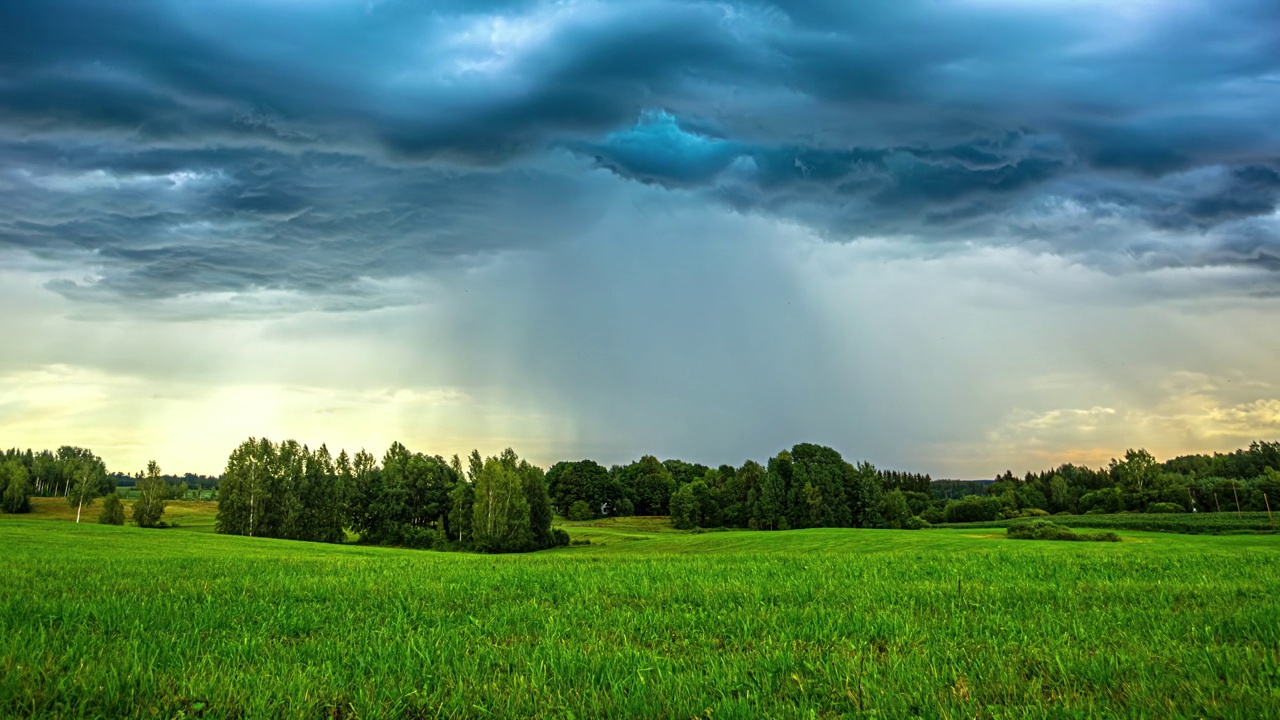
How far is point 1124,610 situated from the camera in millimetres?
9000

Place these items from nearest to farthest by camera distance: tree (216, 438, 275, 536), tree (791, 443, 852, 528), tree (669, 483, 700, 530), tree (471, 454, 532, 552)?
tree (471, 454, 532, 552) → tree (216, 438, 275, 536) → tree (791, 443, 852, 528) → tree (669, 483, 700, 530)

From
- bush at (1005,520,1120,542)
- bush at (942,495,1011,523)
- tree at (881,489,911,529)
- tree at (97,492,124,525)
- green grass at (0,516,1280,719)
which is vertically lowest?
bush at (942,495,1011,523)

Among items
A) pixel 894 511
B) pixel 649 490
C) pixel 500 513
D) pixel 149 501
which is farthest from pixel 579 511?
pixel 149 501

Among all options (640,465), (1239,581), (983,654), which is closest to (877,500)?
(640,465)

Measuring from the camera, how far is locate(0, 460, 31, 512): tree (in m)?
123

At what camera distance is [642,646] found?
23.4 ft

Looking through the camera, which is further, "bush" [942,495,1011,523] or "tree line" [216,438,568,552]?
"bush" [942,495,1011,523]

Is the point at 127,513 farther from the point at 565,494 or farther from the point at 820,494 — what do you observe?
the point at 820,494

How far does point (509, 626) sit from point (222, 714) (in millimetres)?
3712

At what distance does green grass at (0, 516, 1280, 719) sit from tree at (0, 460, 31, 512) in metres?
152

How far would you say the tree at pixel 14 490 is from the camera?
123 metres

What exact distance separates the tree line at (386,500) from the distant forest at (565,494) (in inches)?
7.5

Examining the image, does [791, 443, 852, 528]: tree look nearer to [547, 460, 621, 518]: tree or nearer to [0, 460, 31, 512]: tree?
[547, 460, 621, 518]: tree

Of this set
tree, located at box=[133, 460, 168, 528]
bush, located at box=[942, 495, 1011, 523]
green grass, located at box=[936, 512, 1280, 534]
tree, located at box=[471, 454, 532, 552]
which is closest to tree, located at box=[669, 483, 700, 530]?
tree, located at box=[471, 454, 532, 552]
